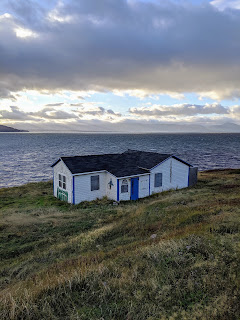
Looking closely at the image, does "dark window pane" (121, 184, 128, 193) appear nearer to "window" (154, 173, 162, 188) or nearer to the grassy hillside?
"window" (154, 173, 162, 188)

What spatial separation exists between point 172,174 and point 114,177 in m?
7.68

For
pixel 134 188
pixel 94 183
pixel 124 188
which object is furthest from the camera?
pixel 134 188

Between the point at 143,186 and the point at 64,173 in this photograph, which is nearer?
the point at 64,173

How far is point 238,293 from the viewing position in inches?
187

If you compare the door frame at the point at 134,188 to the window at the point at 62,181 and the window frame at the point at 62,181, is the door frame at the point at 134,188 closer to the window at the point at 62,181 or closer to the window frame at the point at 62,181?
the window frame at the point at 62,181

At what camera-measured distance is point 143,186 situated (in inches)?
894

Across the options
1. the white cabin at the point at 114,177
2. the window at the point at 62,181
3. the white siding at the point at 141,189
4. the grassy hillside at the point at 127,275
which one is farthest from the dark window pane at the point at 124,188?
the grassy hillside at the point at 127,275

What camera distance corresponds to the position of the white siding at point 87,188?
20750mm

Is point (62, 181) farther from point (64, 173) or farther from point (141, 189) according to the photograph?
point (141, 189)

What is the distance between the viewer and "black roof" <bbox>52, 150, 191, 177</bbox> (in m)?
21.3

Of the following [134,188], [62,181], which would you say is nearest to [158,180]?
[134,188]

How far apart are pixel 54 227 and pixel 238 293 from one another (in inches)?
460

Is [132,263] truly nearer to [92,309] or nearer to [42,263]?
[92,309]

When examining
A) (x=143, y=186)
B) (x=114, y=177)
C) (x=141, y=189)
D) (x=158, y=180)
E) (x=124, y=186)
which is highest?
(x=114, y=177)
